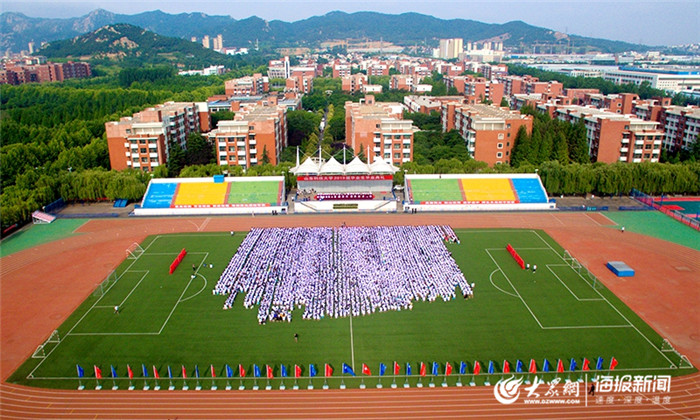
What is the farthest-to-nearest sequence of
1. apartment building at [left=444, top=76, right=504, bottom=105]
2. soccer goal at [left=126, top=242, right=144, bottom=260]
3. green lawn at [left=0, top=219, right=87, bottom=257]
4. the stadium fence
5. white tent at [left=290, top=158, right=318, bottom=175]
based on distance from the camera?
apartment building at [left=444, top=76, right=504, bottom=105] → white tent at [left=290, top=158, right=318, bottom=175] → the stadium fence → green lawn at [left=0, top=219, right=87, bottom=257] → soccer goal at [left=126, top=242, right=144, bottom=260]

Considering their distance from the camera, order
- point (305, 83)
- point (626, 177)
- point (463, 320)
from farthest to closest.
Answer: point (305, 83)
point (626, 177)
point (463, 320)

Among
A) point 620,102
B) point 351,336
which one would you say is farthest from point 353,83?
point 351,336

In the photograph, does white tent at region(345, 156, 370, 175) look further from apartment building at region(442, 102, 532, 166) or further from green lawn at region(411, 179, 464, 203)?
apartment building at region(442, 102, 532, 166)

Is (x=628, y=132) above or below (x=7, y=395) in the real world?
above

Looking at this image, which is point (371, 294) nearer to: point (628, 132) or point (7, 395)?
point (7, 395)

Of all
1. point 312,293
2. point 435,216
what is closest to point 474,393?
point 312,293

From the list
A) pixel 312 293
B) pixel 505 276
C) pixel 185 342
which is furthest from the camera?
pixel 505 276

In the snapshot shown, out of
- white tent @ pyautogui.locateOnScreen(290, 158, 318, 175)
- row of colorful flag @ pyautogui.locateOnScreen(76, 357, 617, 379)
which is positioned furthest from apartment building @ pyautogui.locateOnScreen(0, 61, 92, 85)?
row of colorful flag @ pyautogui.locateOnScreen(76, 357, 617, 379)
